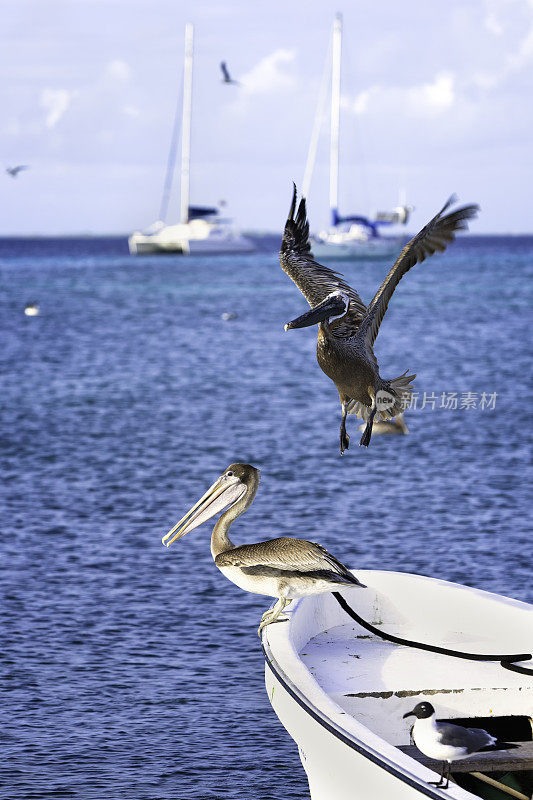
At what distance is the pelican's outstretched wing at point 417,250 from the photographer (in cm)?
652

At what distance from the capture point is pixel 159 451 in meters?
25.9

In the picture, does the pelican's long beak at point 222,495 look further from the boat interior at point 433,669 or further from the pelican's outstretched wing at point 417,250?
the pelican's outstretched wing at point 417,250

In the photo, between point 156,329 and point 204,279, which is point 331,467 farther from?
point 204,279

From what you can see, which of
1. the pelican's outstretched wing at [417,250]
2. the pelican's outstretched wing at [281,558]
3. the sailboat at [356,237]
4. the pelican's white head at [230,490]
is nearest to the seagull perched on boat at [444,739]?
the pelican's outstretched wing at [281,558]

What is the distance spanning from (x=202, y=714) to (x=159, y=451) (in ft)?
46.4

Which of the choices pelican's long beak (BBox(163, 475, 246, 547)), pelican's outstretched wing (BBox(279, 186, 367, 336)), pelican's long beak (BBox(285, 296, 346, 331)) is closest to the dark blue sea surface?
pelican's long beak (BBox(163, 475, 246, 547))

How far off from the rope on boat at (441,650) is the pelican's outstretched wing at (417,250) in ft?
12.8

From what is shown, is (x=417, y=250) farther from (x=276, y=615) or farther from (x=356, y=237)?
(x=356, y=237)

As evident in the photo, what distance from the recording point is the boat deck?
890 cm

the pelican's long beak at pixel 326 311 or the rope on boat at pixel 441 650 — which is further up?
the pelican's long beak at pixel 326 311

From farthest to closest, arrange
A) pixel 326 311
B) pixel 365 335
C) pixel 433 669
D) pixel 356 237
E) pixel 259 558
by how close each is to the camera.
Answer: pixel 356 237 → pixel 433 669 → pixel 259 558 → pixel 365 335 → pixel 326 311

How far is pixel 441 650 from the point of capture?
982 centimetres

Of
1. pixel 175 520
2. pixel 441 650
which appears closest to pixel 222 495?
pixel 441 650

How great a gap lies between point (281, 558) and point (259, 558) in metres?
0.16
